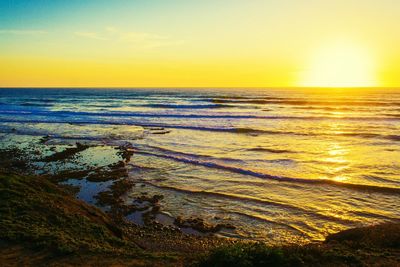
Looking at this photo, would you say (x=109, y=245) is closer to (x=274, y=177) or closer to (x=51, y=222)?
(x=51, y=222)

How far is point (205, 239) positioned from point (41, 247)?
3.78 m

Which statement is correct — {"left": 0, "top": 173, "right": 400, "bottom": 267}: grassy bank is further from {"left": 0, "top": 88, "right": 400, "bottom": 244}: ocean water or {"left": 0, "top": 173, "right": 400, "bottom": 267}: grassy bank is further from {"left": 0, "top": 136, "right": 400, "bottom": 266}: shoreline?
{"left": 0, "top": 88, "right": 400, "bottom": 244}: ocean water

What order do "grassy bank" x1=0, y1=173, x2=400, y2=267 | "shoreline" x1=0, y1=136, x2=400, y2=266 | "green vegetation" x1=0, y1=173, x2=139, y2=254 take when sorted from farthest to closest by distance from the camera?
"green vegetation" x1=0, y1=173, x2=139, y2=254, "shoreline" x1=0, y1=136, x2=400, y2=266, "grassy bank" x1=0, y1=173, x2=400, y2=267

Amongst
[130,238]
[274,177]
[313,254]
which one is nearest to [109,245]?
[130,238]

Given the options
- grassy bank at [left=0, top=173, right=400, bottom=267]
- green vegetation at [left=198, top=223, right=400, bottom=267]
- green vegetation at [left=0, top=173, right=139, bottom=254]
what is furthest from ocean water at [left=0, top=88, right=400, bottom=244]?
green vegetation at [left=0, top=173, right=139, bottom=254]

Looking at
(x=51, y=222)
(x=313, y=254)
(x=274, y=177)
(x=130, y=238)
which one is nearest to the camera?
(x=313, y=254)

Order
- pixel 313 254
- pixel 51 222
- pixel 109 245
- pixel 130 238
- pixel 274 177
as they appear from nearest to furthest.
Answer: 1. pixel 313 254
2. pixel 109 245
3. pixel 51 222
4. pixel 130 238
5. pixel 274 177

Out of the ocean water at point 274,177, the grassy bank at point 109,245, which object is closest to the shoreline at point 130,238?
the grassy bank at point 109,245

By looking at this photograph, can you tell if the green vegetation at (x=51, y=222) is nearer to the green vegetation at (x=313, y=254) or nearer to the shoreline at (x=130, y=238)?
the shoreline at (x=130, y=238)

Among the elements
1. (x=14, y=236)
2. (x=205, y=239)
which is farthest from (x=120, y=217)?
(x=14, y=236)

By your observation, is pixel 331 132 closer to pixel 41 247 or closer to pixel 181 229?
pixel 181 229

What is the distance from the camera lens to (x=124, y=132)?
91.6ft

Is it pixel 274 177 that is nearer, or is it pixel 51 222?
pixel 51 222

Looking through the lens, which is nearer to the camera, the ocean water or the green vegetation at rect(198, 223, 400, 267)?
the green vegetation at rect(198, 223, 400, 267)
